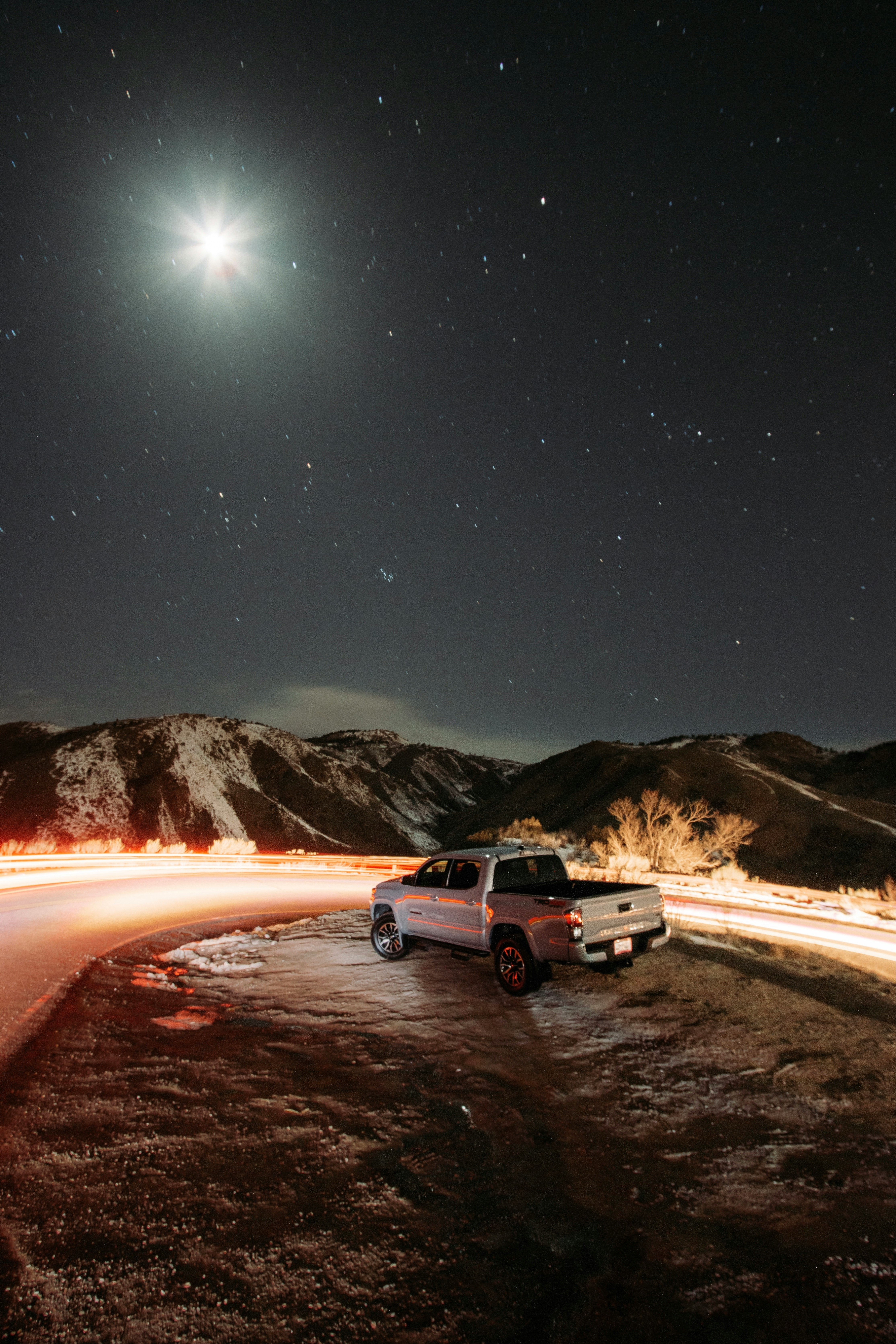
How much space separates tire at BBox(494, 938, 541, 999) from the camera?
7641 mm

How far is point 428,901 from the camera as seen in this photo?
920 cm

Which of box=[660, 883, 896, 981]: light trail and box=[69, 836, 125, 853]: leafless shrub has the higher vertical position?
box=[69, 836, 125, 853]: leafless shrub

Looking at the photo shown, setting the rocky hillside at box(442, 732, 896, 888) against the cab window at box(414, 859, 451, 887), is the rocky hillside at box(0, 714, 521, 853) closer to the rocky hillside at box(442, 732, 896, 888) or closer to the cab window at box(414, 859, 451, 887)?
the rocky hillside at box(442, 732, 896, 888)

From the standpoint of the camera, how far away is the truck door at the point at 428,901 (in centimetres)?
903

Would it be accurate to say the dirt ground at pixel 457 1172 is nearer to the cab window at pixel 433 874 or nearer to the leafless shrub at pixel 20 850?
the cab window at pixel 433 874

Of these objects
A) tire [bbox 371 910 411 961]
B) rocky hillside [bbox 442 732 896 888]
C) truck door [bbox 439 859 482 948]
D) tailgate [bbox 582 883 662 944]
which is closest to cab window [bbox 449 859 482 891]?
truck door [bbox 439 859 482 948]

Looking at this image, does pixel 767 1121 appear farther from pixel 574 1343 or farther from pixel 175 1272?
pixel 175 1272

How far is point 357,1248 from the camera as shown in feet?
11.3

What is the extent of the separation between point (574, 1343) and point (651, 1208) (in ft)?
3.87

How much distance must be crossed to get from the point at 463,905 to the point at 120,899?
42.6ft

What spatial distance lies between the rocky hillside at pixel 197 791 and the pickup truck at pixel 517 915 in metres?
60.9

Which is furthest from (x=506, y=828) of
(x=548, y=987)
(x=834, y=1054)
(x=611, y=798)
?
(x=611, y=798)

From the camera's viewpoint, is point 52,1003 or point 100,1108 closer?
point 100,1108

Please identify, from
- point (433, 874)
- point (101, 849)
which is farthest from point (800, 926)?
point (101, 849)
